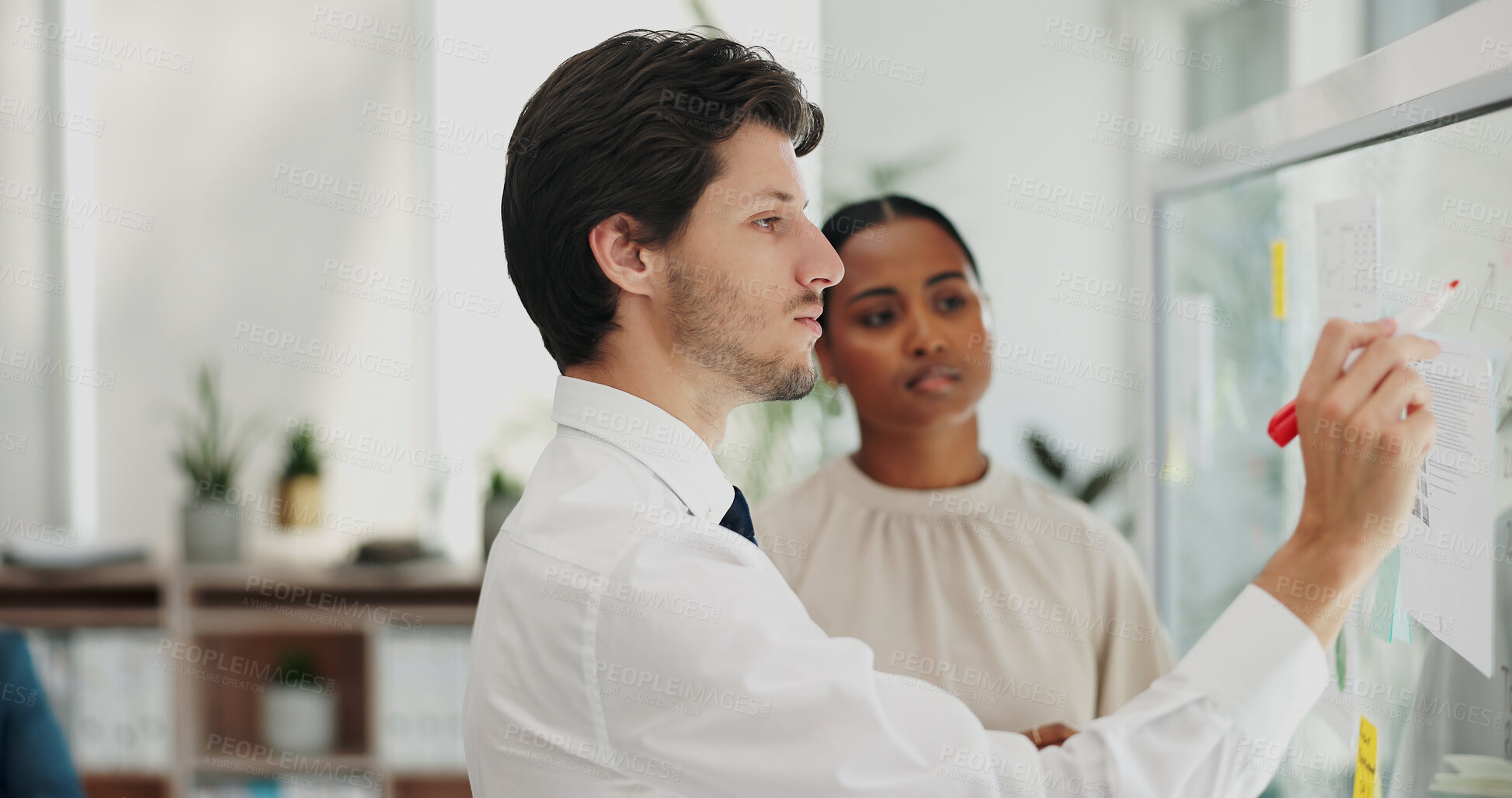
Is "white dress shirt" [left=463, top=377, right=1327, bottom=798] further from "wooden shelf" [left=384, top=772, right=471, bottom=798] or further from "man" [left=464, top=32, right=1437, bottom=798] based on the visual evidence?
"wooden shelf" [left=384, top=772, right=471, bottom=798]

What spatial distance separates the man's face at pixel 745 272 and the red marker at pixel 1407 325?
455mm

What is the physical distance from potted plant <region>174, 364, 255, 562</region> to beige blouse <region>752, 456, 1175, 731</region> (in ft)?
6.69

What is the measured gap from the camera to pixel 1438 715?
101cm

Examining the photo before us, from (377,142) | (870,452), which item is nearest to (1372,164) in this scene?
(870,452)

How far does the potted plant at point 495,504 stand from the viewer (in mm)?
2717

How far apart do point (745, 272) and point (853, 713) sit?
0.46m

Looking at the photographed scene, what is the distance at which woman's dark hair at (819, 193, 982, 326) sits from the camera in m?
1.30

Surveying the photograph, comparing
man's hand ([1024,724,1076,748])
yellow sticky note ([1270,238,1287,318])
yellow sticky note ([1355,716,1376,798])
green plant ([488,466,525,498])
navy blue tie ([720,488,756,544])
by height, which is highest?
yellow sticky note ([1270,238,1287,318])

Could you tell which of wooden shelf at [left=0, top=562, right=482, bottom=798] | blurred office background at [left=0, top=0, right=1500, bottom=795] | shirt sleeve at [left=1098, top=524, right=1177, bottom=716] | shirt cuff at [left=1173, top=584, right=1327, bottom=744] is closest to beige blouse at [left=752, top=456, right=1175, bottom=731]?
shirt sleeve at [left=1098, top=524, right=1177, bottom=716]

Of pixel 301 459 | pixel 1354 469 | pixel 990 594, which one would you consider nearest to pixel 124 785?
pixel 301 459

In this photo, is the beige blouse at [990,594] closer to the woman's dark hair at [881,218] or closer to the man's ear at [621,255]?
the woman's dark hair at [881,218]

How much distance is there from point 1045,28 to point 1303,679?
2.22m

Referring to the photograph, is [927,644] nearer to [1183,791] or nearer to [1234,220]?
[1183,791]

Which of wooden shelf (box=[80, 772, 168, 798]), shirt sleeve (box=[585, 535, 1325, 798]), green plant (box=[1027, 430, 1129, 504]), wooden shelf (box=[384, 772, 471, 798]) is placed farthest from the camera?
wooden shelf (box=[384, 772, 471, 798])
